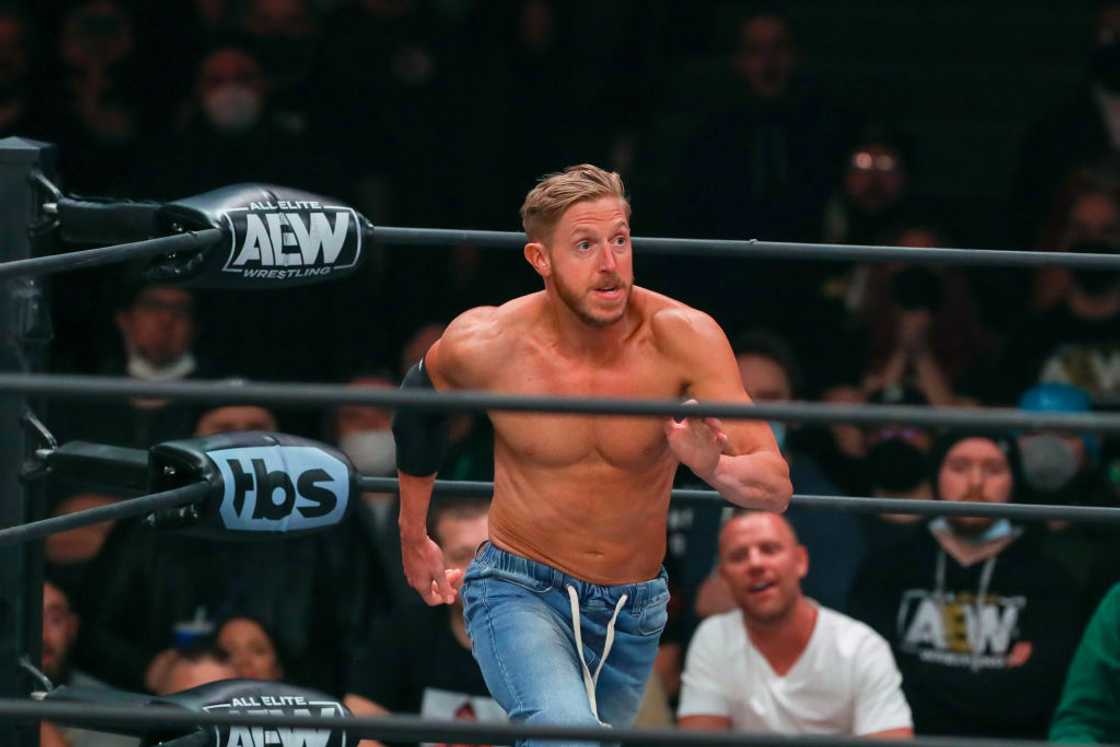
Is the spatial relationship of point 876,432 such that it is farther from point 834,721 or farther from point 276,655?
point 276,655

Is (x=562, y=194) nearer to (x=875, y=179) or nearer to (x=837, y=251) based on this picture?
(x=837, y=251)

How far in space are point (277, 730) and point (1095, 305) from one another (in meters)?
3.63

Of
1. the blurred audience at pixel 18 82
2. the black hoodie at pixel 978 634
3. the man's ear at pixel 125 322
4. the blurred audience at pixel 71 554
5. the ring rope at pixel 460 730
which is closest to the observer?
the ring rope at pixel 460 730

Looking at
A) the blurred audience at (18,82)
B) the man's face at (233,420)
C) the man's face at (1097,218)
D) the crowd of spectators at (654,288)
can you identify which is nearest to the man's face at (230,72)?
the crowd of spectators at (654,288)

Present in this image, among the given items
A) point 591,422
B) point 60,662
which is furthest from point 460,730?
point 60,662

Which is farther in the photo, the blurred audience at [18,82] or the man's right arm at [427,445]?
the blurred audience at [18,82]

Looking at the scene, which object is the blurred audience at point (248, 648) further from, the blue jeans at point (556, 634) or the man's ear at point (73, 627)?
the blue jeans at point (556, 634)

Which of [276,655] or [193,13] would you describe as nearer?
[276,655]

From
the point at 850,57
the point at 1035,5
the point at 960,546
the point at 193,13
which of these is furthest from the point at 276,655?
the point at 1035,5

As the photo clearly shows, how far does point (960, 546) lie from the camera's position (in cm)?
499

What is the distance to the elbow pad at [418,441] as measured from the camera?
128 inches

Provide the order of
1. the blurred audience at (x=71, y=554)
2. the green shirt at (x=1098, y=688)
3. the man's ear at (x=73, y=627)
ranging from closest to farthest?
the green shirt at (x=1098, y=688) < the man's ear at (x=73, y=627) < the blurred audience at (x=71, y=554)

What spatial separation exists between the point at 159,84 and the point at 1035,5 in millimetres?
3350

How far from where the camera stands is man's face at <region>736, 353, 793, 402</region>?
5.59m
